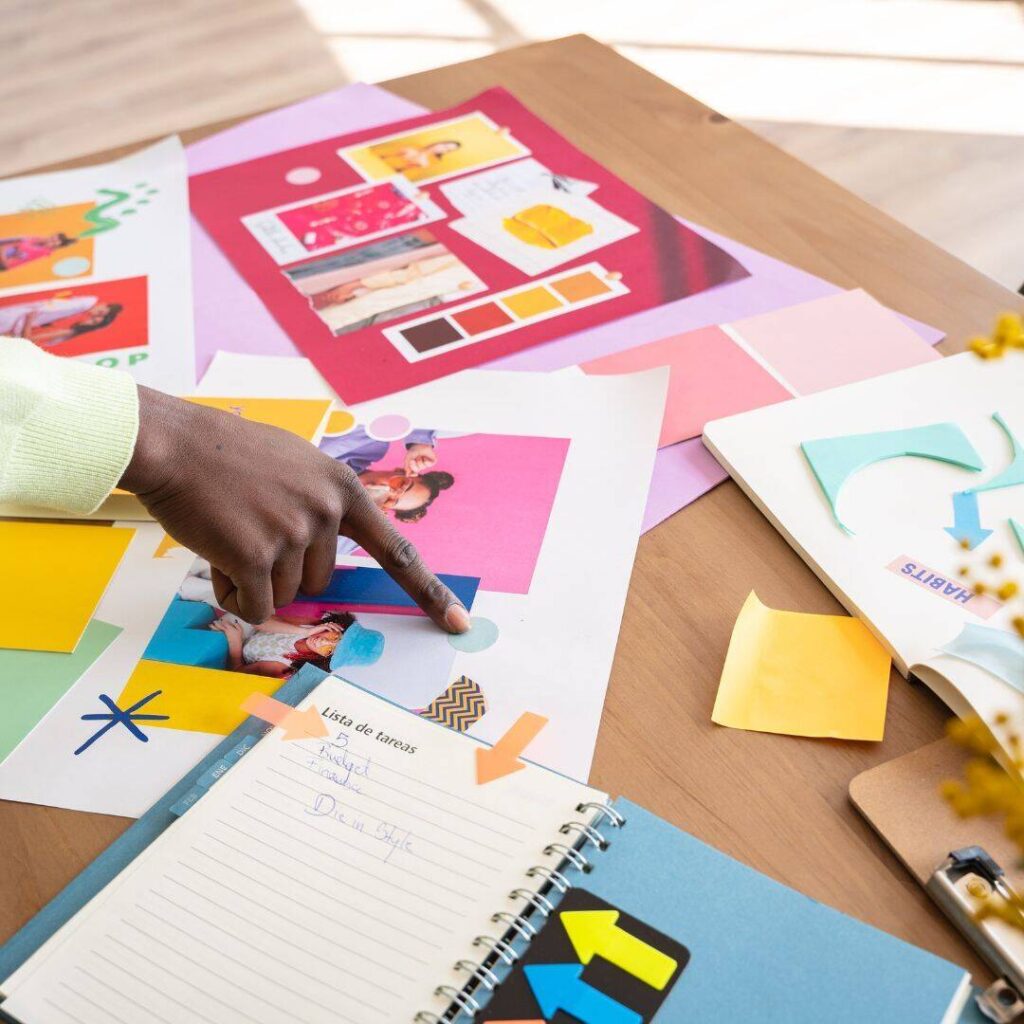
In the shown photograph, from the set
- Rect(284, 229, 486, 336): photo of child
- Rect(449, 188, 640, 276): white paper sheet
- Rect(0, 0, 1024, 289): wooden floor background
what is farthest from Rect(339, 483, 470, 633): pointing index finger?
Rect(0, 0, 1024, 289): wooden floor background

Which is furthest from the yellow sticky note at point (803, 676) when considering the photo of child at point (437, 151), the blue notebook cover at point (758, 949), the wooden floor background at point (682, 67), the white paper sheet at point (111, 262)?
the wooden floor background at point (682, 67)

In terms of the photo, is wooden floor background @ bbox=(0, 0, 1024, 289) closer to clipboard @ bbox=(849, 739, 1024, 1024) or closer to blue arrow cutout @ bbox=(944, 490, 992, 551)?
blue arrow cutout @ bbox=(944, 490, 992, 551)

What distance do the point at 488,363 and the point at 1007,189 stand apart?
184cm

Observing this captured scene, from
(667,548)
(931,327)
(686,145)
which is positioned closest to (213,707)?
(667,548)

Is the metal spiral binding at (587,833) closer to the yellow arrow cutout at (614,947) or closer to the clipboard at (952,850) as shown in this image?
the yellow arrow cutout at (614,947)

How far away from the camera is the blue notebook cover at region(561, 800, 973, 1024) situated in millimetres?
536

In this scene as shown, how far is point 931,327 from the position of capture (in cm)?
99

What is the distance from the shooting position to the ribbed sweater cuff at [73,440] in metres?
0.73

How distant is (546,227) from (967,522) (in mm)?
558

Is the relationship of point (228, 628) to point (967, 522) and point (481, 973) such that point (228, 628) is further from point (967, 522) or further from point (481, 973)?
point (967, 522)

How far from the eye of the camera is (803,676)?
2.33 feet

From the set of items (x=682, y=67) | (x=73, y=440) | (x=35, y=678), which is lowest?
(x=682, y=67)

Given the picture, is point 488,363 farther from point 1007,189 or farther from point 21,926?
point 1007,189

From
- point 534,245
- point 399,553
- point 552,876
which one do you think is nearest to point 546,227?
point 534,245
